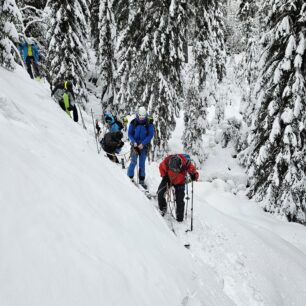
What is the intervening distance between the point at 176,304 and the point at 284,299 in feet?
10.5

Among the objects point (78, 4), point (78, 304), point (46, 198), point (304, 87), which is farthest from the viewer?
point (78, 4)

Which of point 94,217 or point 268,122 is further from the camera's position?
point 268,122

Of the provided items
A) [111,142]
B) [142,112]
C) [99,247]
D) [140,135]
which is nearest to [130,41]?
[111,142]

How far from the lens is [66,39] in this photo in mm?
14945

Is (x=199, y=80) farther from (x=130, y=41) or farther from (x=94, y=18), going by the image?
(x=94, y=18)

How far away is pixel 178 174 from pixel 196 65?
11419mm

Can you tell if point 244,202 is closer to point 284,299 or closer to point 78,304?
point 284,299

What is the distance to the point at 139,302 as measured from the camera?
2627 millimetres

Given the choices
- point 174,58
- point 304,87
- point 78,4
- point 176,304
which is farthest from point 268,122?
point 78,4

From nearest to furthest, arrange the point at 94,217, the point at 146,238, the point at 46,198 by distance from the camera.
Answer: the point at 46,198 < the point at 94,217 < the point at 146,238

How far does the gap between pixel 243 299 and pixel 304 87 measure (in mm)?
7027

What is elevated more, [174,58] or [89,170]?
[174,58]

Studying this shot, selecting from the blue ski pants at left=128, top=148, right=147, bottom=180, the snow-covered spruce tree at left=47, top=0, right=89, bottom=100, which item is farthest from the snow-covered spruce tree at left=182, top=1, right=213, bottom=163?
the blue ski pants at left=128, top=148, right=147, bottom=180

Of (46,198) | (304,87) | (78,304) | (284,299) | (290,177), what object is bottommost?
(284,299)
